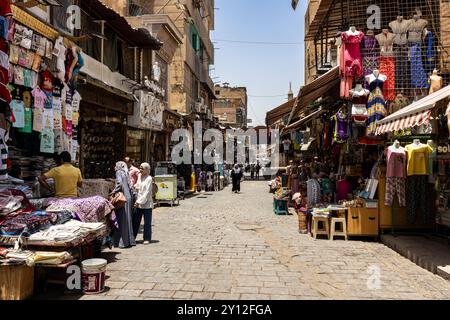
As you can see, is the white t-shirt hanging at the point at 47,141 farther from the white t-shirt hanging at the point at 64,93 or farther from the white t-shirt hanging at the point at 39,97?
the white t-shirt hanging at the point at 64,93

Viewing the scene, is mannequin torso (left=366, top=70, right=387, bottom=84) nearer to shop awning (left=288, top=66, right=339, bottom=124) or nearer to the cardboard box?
shop awning (left=288, top=66, right=339, bottom=124)

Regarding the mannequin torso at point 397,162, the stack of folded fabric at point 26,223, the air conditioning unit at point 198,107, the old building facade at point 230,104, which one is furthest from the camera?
the old building facade at point 230,104

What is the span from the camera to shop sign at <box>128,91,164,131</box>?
16.0 metres

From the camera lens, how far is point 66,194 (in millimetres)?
6914

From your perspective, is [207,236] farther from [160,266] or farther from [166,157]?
[166,157]

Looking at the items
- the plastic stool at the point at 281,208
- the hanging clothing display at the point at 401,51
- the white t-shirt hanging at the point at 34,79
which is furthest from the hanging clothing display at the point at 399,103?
the white t-shirt hanging at the point at 34,79

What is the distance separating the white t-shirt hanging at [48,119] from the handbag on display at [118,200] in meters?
1.85

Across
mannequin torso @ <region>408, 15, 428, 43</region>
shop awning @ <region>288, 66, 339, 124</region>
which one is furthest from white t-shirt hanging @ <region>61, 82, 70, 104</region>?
mannequin torso @ <region>408, 15, 428, 43</region>

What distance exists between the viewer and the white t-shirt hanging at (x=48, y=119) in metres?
7.73

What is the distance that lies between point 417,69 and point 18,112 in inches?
373

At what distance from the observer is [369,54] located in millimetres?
10508

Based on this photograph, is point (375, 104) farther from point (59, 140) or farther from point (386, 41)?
point (59, 140)
